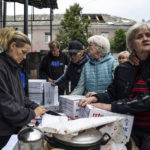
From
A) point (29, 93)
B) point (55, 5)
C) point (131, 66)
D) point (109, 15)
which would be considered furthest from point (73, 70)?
point (109, 15)

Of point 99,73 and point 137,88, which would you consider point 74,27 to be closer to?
point 99,73

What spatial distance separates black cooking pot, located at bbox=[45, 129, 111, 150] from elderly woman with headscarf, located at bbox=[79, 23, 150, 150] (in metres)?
0.44

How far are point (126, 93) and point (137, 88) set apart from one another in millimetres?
108

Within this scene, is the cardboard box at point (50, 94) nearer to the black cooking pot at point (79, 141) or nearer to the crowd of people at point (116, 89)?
the crowd of people at point (116, 89)

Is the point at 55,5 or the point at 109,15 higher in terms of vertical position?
the point at 109,15

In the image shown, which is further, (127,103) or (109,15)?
(109,15)

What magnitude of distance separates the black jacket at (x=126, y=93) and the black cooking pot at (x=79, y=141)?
0.42 m

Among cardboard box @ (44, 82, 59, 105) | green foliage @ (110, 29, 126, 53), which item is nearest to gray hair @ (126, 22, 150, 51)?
cardboard box @ (44, 82, 59, 105)

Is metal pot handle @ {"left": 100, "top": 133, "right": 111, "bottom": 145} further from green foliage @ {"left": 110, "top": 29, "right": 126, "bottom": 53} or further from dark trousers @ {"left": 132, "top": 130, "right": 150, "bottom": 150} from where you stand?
green foliage @ {"left": 110, "top": 29, "right": 126, "bottom": 53}

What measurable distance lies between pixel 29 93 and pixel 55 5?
409 centimetres

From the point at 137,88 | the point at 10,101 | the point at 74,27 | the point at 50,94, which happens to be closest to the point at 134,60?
the point at 137,88

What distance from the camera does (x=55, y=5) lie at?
6.15 m

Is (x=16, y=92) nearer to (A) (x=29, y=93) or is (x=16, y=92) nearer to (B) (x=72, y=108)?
(B) (x=72, y=108)

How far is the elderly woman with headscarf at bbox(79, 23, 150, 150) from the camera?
4.65 feet
